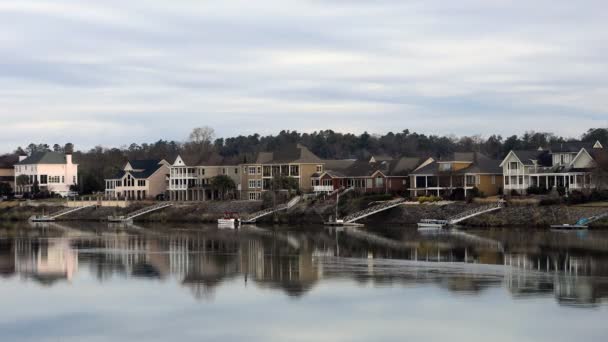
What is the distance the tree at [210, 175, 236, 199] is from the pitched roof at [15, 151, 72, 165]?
25775mm

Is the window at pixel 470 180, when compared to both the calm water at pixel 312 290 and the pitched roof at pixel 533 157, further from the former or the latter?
the calm water at pixel 312 290

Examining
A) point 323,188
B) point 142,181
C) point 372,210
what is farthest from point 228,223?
point 142,181

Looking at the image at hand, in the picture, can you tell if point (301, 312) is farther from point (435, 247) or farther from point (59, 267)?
point (435, 247)

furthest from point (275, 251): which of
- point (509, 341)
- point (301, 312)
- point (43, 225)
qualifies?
point (43, 225)

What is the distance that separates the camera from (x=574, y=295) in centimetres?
3444

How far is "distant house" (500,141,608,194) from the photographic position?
75.1 metres

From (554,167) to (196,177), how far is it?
3756 cm

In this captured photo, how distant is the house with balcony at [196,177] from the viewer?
10056cm

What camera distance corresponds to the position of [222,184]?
96375mm

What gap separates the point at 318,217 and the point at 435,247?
2887 centimetres

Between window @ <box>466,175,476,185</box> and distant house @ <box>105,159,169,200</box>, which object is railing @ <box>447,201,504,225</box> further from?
distant house @ <box>105,159,169,200</box>

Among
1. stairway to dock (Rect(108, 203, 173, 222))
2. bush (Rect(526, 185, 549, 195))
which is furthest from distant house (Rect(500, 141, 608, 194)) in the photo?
stairway to dock (Rect(108, 203, 173, 222))

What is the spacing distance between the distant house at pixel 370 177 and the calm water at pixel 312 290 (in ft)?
94.2

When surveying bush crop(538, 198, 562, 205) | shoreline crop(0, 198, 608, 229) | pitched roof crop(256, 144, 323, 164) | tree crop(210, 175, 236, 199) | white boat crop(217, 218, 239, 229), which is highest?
pitched roof crop(256, 144, 323, 164)
